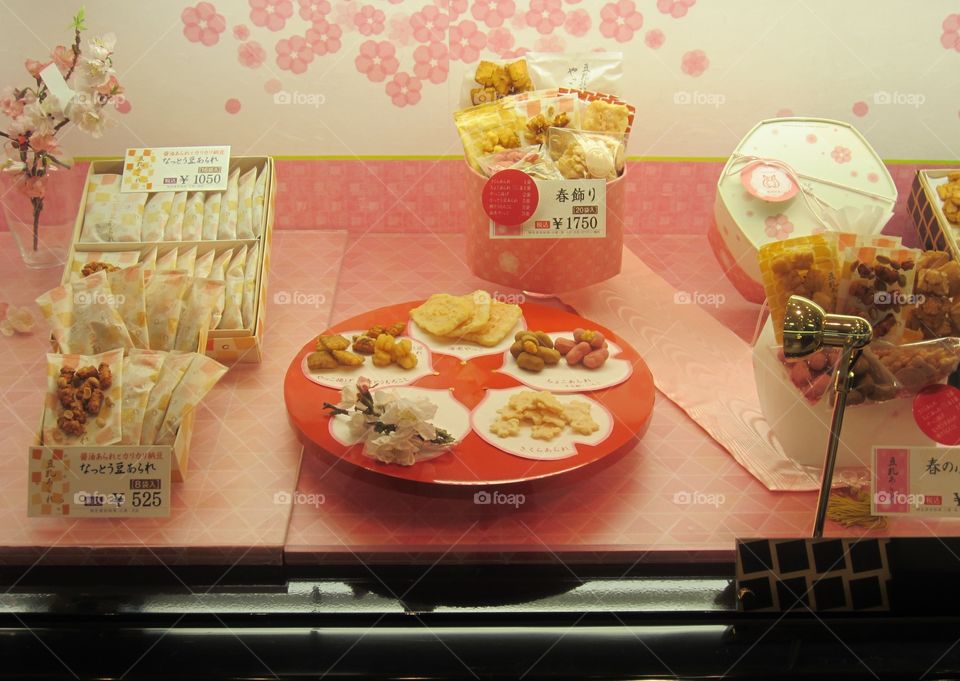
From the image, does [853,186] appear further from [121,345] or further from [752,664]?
[121,345]

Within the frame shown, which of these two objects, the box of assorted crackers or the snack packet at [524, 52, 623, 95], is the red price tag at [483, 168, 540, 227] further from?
the box of assorted crackers

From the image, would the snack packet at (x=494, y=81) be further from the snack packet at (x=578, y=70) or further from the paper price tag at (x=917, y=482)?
the paper price tag at (x=917, y=482)

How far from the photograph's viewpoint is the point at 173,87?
192cm

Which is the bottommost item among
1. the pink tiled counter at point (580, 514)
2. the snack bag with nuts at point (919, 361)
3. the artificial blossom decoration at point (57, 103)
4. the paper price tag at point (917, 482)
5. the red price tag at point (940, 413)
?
the pink tiled counter at point (580, 514)

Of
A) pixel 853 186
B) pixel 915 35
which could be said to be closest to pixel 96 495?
pixel 853 186

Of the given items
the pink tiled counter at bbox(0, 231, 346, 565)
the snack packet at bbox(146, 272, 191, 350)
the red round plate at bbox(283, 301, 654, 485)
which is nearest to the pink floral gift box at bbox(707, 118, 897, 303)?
the red round plate at bbox(283, 301, 654, 485)

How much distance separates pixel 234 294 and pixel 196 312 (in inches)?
5.0

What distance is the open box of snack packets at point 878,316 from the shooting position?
154 cm

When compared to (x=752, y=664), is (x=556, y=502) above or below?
above

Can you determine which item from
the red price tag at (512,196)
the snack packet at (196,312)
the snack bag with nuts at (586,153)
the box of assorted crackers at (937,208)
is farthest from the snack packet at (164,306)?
the box of assorted crackers at (937,208)

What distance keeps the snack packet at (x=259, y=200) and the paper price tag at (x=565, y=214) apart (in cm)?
45

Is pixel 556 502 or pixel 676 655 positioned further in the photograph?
pixel 556 502

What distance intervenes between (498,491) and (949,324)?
2.31 feet

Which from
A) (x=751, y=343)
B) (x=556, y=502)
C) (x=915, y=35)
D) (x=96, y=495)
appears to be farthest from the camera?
(x=751, y=343)
